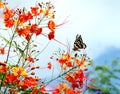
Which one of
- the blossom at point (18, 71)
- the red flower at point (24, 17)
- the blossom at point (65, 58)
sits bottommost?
the blossom at point (18, 71)

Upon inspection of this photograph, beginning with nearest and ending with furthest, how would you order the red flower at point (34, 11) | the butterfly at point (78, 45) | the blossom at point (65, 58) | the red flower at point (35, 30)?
1. the butterfly at point (78, 45)
2. the red flower at point (35, 30)
3. the red flower at point (34, 11)
4. the blossom at point (65, 58)

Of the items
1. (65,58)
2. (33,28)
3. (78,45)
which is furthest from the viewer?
(65,58)

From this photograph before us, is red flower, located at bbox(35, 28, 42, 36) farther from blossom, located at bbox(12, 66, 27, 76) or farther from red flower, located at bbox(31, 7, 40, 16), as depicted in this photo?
blossom, located at bbox(12, 66, 27, 76)

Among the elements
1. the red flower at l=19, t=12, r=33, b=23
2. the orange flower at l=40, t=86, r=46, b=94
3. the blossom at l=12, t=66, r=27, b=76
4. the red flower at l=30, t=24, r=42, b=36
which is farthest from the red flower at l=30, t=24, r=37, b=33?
the orange flower at l=40, t=86, r=46, b=94

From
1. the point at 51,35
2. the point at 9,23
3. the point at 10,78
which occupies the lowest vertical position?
the point at 10,78

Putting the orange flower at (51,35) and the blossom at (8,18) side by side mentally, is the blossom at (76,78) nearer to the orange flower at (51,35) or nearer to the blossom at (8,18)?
the orange flower at (51,35)

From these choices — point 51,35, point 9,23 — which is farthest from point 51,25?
point 9,23

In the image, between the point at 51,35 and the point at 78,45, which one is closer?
the point at 78,45

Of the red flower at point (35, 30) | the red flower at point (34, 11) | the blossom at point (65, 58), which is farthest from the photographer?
the blossom at point (65, 58)

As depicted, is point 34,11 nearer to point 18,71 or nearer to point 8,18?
point 8,18

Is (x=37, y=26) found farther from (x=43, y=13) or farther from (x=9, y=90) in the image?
(x=9, y=90)

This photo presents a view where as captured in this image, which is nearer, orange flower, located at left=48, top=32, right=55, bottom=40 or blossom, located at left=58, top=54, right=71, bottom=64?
orange flower, located at left=48, top=32, right=55, bottom=40

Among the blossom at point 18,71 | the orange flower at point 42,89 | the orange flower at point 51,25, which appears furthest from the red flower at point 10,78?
the orange flower at point 51,25
